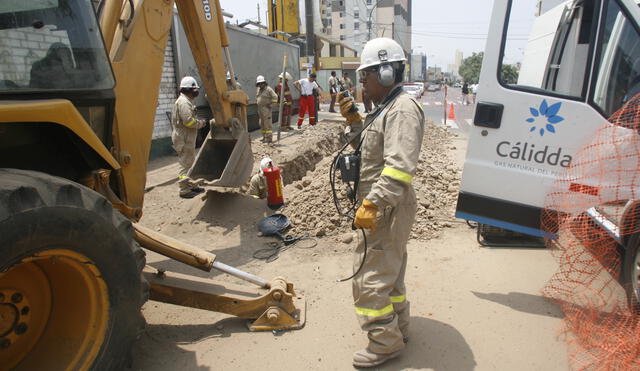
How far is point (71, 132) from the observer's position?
262cm

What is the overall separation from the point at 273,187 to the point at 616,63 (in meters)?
4.07

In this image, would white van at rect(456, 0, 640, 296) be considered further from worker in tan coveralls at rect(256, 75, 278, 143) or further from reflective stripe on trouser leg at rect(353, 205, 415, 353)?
worker in tan coveralls at rect(256, 75, 278, 143)

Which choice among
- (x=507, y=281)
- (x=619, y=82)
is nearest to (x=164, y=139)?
(x=507, y=281)

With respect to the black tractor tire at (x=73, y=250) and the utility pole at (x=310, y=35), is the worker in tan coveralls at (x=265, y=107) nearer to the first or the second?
the utility pole at (x=310, y=35)

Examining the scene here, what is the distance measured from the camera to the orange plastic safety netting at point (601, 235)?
9.50 ft

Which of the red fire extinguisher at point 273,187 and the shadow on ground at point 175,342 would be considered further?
the red fire extinguisher at point 273,187

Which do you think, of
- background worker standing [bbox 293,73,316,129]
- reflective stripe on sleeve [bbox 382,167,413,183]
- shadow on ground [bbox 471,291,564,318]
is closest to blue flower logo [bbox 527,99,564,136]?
shadow on ground [bbox 471,291,564,318]

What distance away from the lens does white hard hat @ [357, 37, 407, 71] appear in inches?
105

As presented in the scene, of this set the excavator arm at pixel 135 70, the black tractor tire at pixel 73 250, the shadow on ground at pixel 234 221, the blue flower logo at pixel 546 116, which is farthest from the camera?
the shadow on ground at pixel 234 221

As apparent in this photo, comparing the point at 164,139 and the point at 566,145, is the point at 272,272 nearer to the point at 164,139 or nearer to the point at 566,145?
the point at 566,145

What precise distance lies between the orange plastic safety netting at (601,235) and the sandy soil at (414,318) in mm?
180

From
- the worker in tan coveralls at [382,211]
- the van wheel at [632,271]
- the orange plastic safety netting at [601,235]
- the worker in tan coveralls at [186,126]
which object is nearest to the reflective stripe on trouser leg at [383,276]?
the worker in tan coveralls at [382,211]

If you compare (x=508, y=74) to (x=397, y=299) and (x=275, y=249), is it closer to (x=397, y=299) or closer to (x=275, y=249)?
(x=397, y=299)

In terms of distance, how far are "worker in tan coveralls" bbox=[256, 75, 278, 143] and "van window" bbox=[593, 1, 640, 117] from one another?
9224mm
